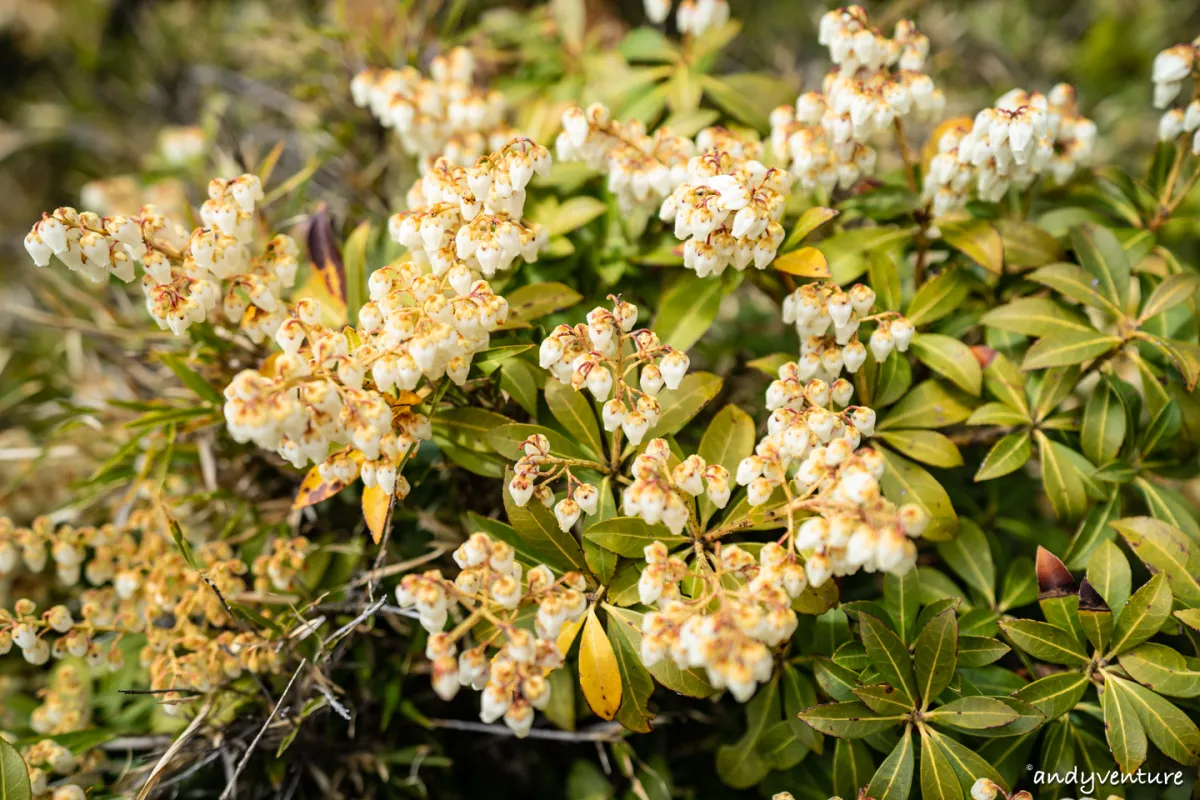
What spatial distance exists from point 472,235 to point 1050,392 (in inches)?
39.3

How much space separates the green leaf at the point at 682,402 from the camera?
4.15 ft

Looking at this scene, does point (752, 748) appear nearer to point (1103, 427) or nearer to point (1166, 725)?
point (1166, 725)

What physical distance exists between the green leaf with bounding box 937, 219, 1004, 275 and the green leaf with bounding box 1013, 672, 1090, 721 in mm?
652

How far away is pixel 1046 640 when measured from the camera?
119cm

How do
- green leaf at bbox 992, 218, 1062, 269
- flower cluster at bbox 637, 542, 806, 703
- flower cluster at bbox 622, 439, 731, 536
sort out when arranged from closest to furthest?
flower cluster at bbox 637, 542, 806, 703 < flower cluster at bbox 622, 439, 731, 536 < green leaf at bbox 992, 218, 1062, 269

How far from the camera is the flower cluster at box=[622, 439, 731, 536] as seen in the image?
1.01 meters

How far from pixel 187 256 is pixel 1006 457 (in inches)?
52.3

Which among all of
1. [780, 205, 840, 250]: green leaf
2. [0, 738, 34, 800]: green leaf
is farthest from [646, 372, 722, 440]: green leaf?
[0, 738, 34, 800]: green leaf

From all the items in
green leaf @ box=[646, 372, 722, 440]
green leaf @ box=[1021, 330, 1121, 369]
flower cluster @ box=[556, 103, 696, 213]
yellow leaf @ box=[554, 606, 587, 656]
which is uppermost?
flower cluster @ box=[556, 103, 696, 213]

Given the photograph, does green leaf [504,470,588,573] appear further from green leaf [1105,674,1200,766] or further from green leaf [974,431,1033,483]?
green leaf [1105,674,1200,766]

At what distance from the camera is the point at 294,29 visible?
2248 millimetres

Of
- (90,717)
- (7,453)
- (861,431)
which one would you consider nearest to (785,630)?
(861,431)

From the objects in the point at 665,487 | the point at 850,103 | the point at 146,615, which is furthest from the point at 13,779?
the point at 850,103

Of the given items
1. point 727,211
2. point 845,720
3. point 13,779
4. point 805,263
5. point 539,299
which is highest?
point 727,211
